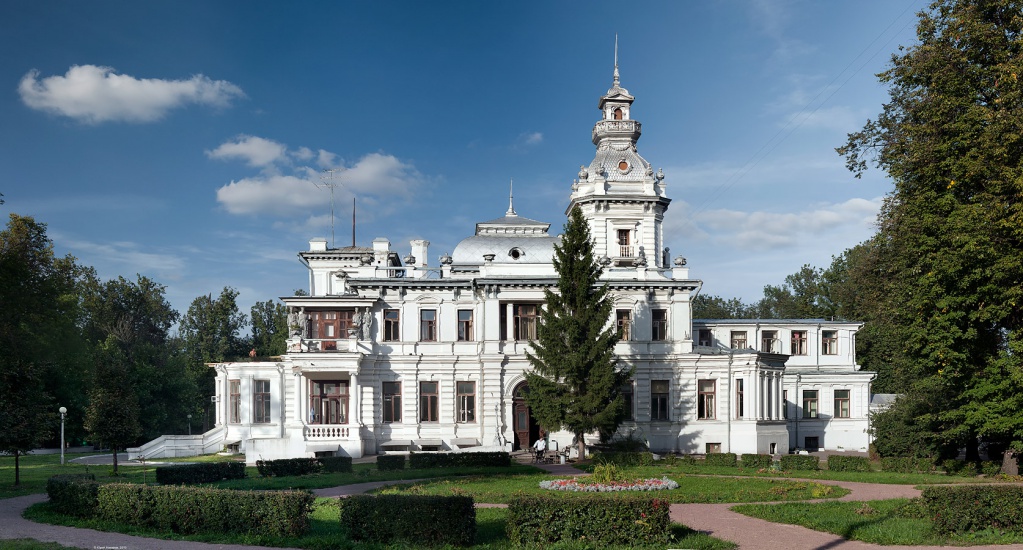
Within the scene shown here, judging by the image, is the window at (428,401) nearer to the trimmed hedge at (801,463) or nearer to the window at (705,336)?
the window at (705,336)

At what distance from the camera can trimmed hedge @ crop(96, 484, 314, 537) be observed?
54.1 feet

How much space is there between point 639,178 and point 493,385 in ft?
54.1

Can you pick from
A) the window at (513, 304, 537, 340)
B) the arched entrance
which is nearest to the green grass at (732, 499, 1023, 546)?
the arched entrance

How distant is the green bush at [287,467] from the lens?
A: 2970 centimetres

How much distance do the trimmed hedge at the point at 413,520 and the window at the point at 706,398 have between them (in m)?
29.5

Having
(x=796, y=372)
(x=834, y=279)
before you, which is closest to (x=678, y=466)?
(x=796, y=372)

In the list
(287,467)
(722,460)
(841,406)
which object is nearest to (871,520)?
(722,460)

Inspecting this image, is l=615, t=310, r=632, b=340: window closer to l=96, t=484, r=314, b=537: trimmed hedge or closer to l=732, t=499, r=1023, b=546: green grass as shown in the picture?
l=732, t=499, r=1023, b=546: green grass

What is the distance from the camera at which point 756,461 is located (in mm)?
33062

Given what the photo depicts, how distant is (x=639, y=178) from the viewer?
4866 cm

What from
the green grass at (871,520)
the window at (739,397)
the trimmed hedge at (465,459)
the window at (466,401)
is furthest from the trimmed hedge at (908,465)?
the window at (466,401)

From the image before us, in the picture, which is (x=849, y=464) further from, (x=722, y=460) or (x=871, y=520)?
(x=871, y=520)

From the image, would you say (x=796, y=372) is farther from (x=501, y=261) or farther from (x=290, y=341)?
(x=290, y=341)

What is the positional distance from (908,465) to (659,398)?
1397 cm
